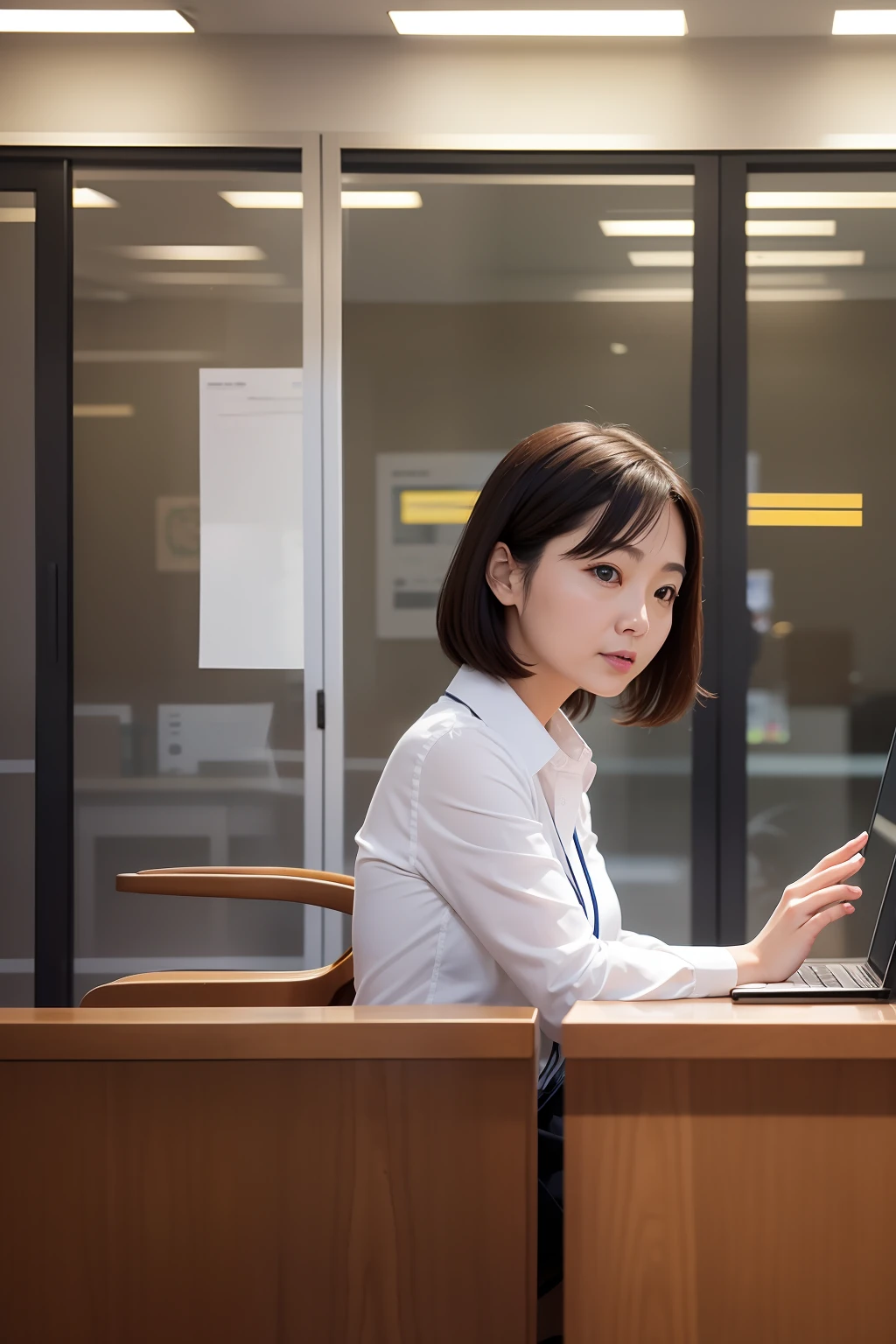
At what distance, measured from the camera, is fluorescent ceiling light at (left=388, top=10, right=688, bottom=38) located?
284cm

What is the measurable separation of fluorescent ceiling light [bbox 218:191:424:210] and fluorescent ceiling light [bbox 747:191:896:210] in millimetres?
873

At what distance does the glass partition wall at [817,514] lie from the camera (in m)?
3.04

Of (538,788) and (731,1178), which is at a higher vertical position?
(538,788)

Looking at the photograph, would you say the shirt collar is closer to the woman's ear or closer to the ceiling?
the woman's ear

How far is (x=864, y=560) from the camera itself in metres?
3.06

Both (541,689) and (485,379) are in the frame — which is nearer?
(541,689)

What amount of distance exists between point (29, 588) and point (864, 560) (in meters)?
2.18

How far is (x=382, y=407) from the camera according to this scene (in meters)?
3.10

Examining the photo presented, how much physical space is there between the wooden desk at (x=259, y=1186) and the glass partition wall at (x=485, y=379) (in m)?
2.20

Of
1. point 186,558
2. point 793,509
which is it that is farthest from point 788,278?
point 186,558

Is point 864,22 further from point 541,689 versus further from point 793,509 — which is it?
point 541,689

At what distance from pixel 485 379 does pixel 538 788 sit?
199cm

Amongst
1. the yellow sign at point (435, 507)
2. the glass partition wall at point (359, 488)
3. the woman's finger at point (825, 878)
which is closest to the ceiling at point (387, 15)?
the glass partition wall at point (359, 488)

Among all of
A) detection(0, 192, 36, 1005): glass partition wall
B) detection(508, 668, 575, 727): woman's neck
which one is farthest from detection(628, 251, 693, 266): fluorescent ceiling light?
detection(508, 668, 575, 727): woman's neck
